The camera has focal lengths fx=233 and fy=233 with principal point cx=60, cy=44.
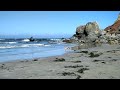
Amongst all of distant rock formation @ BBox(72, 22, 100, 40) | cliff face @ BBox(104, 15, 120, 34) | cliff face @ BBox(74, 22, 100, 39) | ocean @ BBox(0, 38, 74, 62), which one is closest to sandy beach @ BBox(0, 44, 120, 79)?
ocean @ BBox(0, 38, 74, 62)

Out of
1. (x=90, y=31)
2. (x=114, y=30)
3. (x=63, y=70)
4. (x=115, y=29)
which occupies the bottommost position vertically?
(x=63, y=70)

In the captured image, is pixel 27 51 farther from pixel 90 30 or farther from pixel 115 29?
pixel 115 29

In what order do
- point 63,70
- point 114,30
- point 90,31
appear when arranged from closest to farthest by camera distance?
point 63,70 < point 90,31 < point 114,30

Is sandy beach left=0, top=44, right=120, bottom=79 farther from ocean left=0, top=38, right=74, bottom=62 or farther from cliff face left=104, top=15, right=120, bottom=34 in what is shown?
cliff face left=104, top=15, right=120, bottom=34

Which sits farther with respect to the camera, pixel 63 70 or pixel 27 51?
pixel 27 51

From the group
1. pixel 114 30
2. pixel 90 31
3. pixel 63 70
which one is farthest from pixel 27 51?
pixel 114 30

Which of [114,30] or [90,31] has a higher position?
[114,30]

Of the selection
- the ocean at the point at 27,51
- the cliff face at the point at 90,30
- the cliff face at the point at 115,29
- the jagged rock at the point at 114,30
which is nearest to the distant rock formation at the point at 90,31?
the cliff face at the point at 90,30

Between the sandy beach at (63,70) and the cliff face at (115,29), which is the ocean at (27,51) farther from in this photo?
the cliff face at (115,29)
